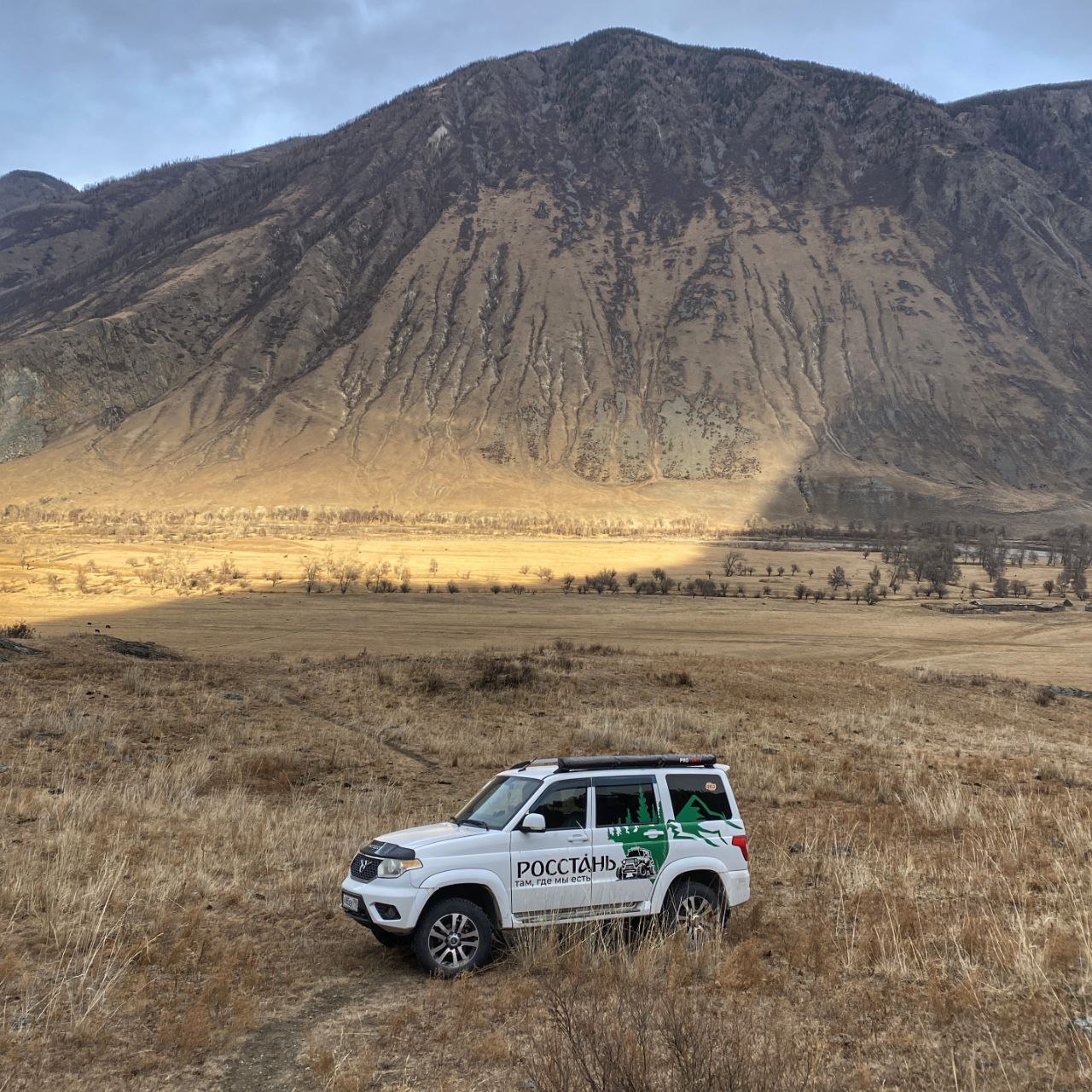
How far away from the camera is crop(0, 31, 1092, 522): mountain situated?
118312mm

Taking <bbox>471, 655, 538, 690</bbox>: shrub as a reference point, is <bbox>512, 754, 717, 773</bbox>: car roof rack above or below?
above

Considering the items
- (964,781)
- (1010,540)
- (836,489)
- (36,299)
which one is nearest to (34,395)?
(36,299)

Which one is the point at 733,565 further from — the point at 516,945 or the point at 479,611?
the point at 516,945

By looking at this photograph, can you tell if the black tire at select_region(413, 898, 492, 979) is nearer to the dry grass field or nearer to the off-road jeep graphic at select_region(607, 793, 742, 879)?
the off-road jeep graphic at select_region(607, 793, 742, 879)

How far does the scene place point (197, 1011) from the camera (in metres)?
6.64

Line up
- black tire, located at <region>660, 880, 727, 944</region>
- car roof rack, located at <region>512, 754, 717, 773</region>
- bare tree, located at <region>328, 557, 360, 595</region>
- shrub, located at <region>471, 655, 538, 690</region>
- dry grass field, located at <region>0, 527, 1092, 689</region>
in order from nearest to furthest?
black tire, located at <region>660, 880, 727, 944</region> → car roof rack, located at <region>512, 754, 717, 773</region> → shrub, located at <region>471, 655, 538, 690</region> → dry grass field, located at <region>0, 527, 1092, 689</region> → bare tree, located at <region>328, 557, 360, 595</region>

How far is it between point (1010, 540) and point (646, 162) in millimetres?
111590

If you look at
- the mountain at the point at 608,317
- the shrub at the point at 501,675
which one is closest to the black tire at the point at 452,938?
the shrub at the point at 501,675

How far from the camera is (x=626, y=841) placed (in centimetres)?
813

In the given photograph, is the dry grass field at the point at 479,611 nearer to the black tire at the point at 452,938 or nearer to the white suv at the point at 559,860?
the white suv at the point at 559,860

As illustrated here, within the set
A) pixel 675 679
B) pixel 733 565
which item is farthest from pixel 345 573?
pixel 675 679

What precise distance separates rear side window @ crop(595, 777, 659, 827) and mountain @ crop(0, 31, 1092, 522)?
97922 millimetres

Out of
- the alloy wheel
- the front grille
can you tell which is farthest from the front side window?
the front grille

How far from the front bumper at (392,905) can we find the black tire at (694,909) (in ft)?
7.38
